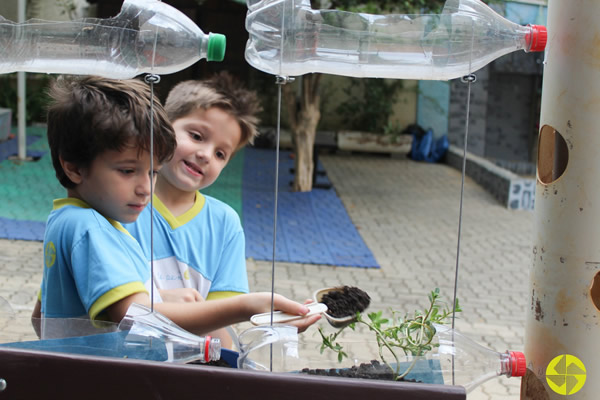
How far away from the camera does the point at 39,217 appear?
24.2ft

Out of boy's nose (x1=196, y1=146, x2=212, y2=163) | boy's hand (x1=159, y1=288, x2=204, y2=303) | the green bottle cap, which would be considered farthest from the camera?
boy's nose (x1=196, y1=146, x2=212, y2=163)

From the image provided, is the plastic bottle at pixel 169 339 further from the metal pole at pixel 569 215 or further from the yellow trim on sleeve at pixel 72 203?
the metal pole at pixel 569 215

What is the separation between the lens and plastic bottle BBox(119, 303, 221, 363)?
1.55 m

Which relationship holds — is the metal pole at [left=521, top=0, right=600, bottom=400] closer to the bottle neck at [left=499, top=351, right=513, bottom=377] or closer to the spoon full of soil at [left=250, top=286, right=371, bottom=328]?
the bottle neck at [left=499, top=351, right=513, bottom=377]

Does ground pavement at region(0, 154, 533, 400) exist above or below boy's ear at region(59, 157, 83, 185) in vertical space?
below

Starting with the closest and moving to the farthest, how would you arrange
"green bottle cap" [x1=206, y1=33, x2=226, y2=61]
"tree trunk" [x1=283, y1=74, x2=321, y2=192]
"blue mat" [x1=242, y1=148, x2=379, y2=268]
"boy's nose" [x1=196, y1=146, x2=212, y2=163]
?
"green bottle cap" [x1=206, y1=33, x2=226, y2=61] < "boy's nose" [x1=196, y1=146, x2=212, y2=163] < "blue mat" [x1=242, y1=148, x2=379, y2=268] < "tree trunk" [x1=283, y1=74, x2=321, y2=192]

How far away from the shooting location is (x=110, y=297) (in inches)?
64.8

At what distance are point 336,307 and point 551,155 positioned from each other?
0.62m

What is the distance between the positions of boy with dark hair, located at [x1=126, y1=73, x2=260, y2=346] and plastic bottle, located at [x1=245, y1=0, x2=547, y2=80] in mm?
587

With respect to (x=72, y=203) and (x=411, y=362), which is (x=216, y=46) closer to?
(x=72, y=203)

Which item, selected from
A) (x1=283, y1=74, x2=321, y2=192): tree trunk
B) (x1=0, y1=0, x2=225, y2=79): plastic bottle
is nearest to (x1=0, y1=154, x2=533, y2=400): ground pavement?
(x1=283, y1=74, x2=321, y2=192): tree trunk

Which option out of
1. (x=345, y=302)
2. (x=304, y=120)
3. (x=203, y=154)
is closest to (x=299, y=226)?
(x=304, y=120)

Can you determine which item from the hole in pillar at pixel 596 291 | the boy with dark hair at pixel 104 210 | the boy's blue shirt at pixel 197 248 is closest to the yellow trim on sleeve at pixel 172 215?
the boy's blue shirt at pixel 197 248

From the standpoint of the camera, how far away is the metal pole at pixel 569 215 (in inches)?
58.6
